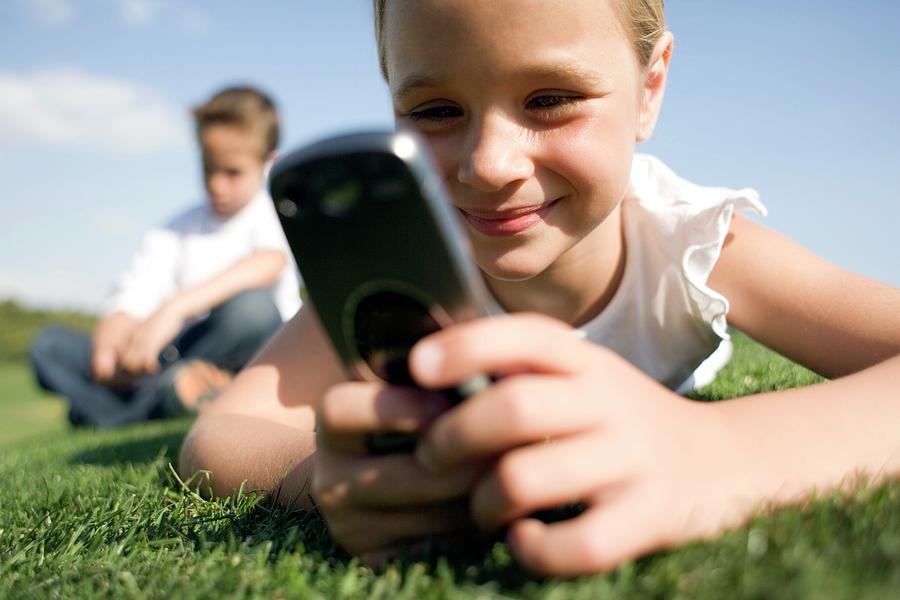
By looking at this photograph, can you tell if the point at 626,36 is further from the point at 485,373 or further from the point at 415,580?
the point at 415,580

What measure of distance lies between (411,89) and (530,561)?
129cm

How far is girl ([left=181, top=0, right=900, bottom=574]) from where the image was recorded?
0.99 meters

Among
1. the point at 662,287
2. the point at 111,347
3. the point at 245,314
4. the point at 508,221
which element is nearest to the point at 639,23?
the point at 508,221

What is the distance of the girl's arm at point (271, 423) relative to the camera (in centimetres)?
187

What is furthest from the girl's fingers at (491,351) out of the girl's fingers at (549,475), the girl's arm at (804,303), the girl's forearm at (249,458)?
the girl's arm at (804,303)

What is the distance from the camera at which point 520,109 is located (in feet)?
6.22

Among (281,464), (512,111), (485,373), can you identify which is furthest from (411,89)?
(485,373)

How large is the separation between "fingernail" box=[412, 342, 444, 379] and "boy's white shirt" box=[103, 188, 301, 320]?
18.8ft

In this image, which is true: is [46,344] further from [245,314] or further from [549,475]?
[549,475]

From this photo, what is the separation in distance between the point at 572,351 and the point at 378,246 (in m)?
0.30

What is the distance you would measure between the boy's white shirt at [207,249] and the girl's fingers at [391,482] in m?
5.56

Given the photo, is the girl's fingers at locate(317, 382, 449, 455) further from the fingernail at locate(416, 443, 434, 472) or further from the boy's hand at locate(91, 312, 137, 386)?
the boy's hand at locate(91, 312, 137, 386)

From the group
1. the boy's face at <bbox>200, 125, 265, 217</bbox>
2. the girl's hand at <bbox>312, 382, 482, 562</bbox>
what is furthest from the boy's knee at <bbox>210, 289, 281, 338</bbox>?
the girl's hand at <bbox>312, 382, 482, 562</bbox>

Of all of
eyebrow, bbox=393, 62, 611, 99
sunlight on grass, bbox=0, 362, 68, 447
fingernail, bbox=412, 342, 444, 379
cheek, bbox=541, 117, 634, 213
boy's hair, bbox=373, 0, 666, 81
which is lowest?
sunlight on grass, bbox=0, 362, 68, 447
